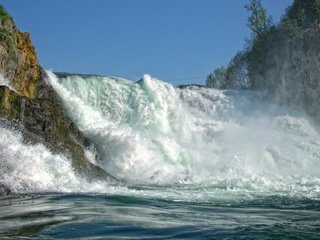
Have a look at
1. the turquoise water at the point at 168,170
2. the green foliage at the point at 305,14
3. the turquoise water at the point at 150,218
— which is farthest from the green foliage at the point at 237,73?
the turquoise water at the point at 150,218

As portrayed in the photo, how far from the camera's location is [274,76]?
4200cm

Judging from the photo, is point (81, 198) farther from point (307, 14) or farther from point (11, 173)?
point (307, 14)

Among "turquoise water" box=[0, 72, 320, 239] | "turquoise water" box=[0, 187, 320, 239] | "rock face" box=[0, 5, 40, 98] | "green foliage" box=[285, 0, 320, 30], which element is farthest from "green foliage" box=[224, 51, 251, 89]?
"turquoise water" box=[0, 187, 320, 239]

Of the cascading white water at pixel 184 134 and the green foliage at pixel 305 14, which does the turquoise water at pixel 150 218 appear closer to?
the cascading white water at pixel 184 134

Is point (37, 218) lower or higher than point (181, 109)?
lower

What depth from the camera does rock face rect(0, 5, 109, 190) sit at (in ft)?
55.5

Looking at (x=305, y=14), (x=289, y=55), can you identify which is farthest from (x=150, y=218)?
(x=305, y=14)

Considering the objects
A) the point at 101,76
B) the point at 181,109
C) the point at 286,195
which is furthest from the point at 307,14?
the point at 286,195

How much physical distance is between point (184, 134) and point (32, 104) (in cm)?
1171

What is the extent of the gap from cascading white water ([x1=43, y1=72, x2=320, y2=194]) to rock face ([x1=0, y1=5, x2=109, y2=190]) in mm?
1867

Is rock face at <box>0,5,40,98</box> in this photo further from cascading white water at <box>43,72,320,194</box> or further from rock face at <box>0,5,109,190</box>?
cascading white water at <box>43,72,320,194</box>

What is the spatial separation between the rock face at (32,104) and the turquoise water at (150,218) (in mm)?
4944

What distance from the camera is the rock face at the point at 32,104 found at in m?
16.9

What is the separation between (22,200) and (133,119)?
50.9 ft
